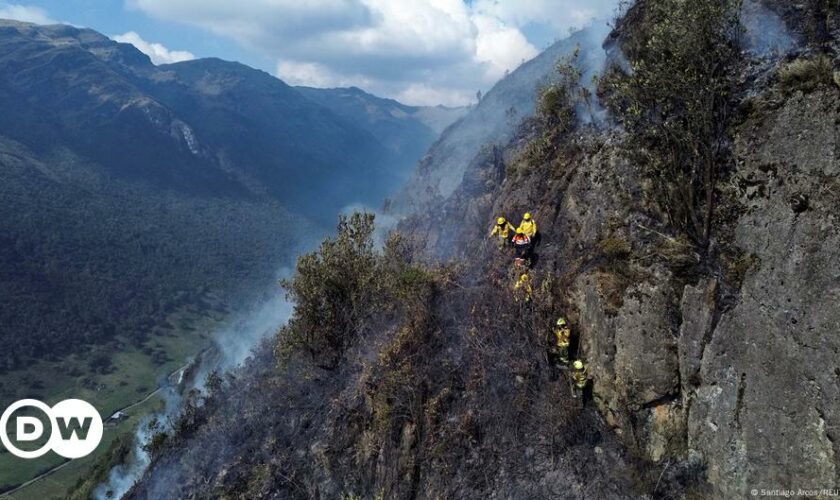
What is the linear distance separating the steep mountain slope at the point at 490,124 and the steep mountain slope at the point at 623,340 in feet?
44.0

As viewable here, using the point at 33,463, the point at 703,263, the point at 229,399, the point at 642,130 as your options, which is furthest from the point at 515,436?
the point at 33,463

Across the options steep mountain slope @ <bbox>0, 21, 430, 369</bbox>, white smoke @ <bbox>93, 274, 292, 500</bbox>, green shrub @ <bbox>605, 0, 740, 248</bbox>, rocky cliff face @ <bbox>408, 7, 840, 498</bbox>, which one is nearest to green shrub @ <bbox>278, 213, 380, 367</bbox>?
rocky cliff face @ <bbox>408, 7, 840, 498</bbox>

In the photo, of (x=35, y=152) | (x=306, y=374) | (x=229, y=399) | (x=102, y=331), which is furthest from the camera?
(x=35, y=152)

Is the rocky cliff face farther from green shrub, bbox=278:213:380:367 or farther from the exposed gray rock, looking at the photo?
green shrub, bbox=278:213:380:367

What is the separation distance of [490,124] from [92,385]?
8673 cm

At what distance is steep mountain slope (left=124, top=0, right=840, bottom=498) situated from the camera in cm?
932

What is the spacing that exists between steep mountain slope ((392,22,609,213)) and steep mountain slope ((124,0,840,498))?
528 inches

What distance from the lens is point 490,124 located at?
2046 inches

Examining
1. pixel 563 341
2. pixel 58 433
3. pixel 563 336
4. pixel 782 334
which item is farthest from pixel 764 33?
pixel 58 433

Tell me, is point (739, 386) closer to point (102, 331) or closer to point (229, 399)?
point (229, 399)

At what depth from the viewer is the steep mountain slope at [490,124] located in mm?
36219

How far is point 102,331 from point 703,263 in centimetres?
12702

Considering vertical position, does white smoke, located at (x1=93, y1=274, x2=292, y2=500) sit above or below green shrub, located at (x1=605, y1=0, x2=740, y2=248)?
below

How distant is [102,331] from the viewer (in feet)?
369
